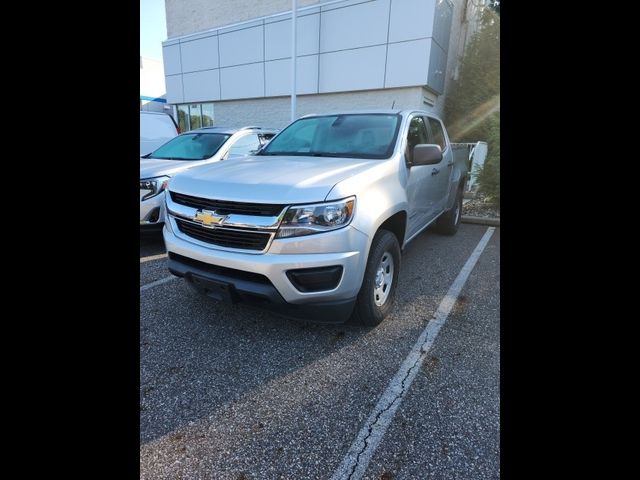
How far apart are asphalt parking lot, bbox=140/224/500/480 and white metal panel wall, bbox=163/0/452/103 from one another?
821 cm

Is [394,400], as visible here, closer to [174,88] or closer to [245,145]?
[245,145]

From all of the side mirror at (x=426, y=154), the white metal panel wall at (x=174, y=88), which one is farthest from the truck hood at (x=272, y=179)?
the white metal panel wall at (x=174, y=88)

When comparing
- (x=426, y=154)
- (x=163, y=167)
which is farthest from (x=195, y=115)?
(x=426, y=154)

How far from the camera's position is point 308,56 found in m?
11.3

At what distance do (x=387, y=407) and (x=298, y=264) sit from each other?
3.34ft

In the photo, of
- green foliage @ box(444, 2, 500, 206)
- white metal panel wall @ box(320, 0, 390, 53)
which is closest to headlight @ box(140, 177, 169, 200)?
white metal panel wall @ box(320, 0, 390, 53)

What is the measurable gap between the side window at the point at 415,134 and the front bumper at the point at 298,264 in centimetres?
142

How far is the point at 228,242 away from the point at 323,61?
10.1m

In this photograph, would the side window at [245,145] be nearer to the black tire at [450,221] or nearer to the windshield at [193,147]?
the windshield at [193,147]

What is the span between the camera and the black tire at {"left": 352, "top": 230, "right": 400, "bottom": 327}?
2.69 m

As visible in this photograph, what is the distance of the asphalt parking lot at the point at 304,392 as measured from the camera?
5.99ft
